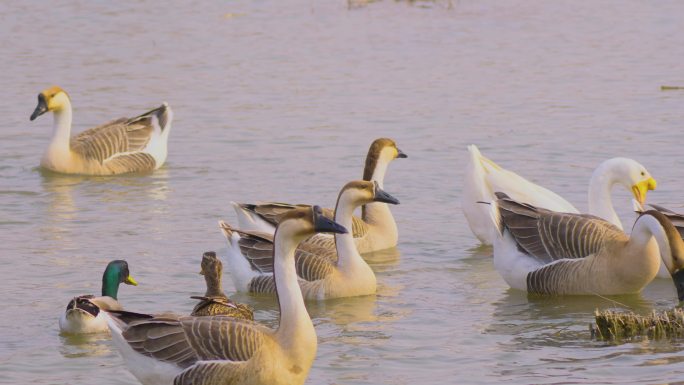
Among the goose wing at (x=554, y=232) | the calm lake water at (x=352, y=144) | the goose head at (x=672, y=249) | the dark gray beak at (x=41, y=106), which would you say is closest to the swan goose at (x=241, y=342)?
the calm lake water at (x=352, y=144)

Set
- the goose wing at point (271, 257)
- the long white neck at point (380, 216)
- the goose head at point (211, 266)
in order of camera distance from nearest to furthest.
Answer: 1. the goose head at point (211, 266)
2. the goose wing at point (271, 257)
3. the long white neck at point (380, 216)

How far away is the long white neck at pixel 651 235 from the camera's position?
10016mm

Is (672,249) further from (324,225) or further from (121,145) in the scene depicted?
(121,145)

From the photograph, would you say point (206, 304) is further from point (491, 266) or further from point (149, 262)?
point (491, 266)

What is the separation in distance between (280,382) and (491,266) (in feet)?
15.8

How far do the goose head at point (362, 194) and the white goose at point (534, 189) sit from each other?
1099 millimetres

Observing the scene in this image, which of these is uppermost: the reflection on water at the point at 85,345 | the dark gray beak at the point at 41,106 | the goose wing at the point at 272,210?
the dark gray beak at the point at 41,106

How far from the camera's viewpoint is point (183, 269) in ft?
37.4

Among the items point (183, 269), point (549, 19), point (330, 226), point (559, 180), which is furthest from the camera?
point (549, 19)

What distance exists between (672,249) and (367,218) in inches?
133

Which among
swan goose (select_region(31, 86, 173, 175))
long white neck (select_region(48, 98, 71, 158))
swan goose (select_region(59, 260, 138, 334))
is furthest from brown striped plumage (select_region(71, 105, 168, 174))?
swan goose (select_region(59, 260, 138, 334))

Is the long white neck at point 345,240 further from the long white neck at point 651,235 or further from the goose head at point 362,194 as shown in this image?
the long white neck at point 651,235

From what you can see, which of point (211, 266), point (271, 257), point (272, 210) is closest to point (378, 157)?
point (272, 210)

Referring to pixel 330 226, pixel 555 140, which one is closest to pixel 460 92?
pixel 555 140
